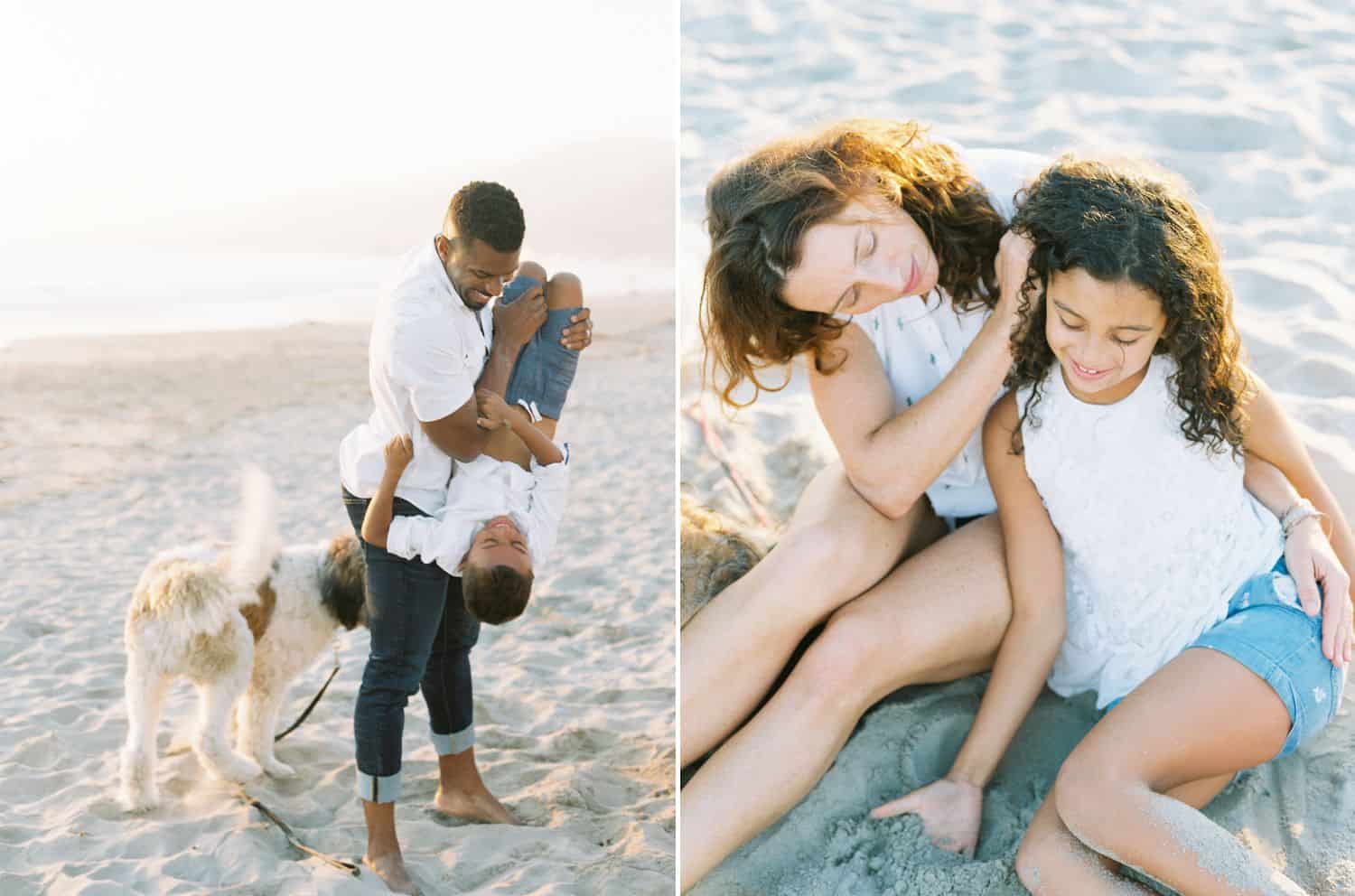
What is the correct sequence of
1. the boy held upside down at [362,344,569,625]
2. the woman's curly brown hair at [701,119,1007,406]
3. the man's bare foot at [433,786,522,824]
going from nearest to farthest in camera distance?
the woman's curly brown hair at [701,119,1007,406] → the boy held upside down at [362,344,569,625] → the man's bare foot at [433,786,522,824]

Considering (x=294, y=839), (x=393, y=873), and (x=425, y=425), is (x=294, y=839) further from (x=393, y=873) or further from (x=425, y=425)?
(x=425, y=425)

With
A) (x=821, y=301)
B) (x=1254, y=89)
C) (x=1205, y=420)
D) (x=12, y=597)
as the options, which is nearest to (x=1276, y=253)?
(x=1254, y=89)

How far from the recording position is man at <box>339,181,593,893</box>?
1.94m

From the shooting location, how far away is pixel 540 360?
214 cm

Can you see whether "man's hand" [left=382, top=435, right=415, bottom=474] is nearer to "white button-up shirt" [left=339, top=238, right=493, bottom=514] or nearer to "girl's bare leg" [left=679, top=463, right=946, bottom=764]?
"white button-up shirt" [left=339, top=238, right=493, bottom=514]

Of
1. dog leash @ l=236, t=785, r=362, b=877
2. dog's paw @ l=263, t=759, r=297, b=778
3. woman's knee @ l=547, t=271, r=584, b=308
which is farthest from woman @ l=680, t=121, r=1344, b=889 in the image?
dog's paw @ l=263, t=759, r=297, b=778

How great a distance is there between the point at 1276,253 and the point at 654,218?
3717mm

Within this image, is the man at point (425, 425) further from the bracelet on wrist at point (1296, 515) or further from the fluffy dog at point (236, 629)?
the bracelet on wrist at point (1296, 515)

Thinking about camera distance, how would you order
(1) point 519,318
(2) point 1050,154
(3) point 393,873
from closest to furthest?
(1) point 519,318 → (3) point 393,873 → (2) point 1050,154

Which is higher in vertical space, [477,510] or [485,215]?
[485,215]

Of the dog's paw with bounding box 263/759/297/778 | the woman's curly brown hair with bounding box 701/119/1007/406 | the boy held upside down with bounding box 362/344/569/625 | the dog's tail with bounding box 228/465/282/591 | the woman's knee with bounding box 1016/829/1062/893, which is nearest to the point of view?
the woman's knee with bounding box 1016/829/1062/893

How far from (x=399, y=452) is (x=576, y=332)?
0.38 meters

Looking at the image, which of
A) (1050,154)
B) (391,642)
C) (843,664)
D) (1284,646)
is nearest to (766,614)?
(843,664)

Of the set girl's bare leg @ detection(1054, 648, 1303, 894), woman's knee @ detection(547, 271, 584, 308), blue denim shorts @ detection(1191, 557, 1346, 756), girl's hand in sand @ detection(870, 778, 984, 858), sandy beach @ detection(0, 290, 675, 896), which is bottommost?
sandy beach @ detection(0, 290, 675, 896)
